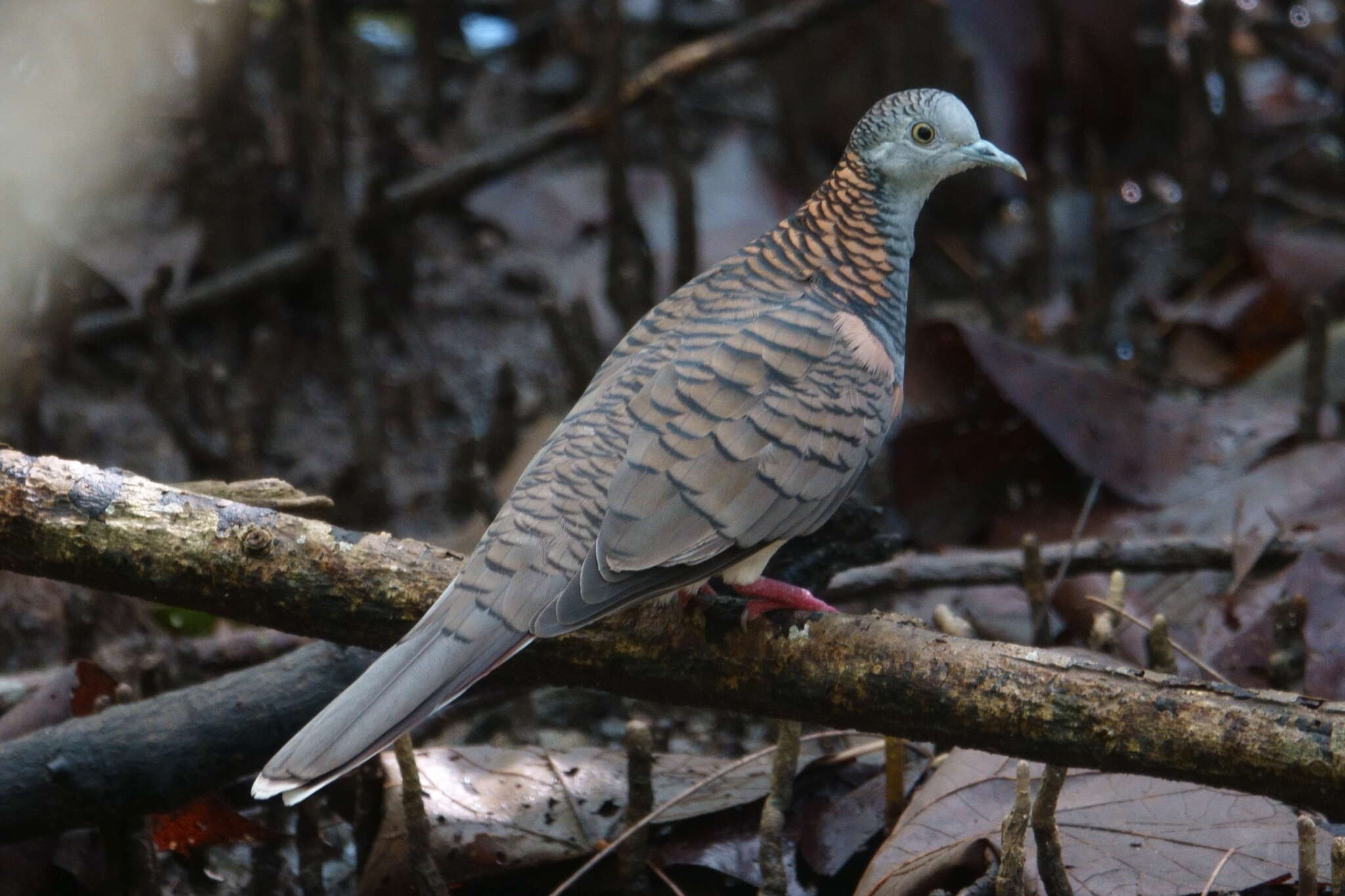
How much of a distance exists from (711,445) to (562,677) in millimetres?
526

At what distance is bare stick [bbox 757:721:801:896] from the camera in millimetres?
2730

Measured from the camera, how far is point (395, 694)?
224 centimetres

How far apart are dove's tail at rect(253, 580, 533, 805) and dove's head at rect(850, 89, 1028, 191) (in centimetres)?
154

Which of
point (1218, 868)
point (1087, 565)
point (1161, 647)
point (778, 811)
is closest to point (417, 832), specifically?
point (778, 811)

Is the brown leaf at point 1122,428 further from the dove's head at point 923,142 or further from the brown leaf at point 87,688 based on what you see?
the brown leaf at point 87,688

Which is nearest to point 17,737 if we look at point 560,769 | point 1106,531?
point 560,769

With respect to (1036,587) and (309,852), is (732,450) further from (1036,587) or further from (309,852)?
(309,852)

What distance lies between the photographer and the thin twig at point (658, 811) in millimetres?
2855

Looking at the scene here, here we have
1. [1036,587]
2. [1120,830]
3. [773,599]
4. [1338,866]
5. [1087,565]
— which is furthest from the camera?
[1087,565]

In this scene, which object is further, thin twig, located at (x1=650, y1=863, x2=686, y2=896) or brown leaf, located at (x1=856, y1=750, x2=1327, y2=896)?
thin twig, located at (x1=650, y1=863, x2=686, y2=896)

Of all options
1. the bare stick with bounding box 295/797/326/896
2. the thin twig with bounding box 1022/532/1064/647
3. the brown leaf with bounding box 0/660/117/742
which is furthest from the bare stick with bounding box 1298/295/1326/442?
the brown leaf with bounding box 0/660/117/742

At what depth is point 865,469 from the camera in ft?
9.22

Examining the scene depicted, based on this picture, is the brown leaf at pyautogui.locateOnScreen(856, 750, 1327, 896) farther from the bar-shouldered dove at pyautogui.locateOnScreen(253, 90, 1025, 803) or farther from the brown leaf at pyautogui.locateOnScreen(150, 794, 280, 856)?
the brown leaf at pyautogui.locateOnScreen(150, 794, 280, 856)

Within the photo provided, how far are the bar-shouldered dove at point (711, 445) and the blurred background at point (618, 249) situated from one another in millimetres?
1238
